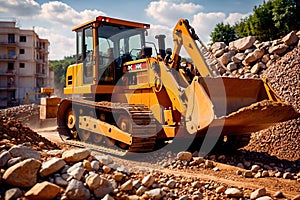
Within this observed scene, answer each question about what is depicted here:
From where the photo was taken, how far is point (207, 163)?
6.42 metres

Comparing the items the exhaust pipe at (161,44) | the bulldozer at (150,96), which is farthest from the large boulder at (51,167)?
the exhaust pipe at (161,44)

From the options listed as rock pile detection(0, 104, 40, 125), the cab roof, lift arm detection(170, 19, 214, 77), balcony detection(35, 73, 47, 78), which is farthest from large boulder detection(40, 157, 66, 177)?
balcony detection(35, 73, 47, 78)

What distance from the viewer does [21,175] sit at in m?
3.92

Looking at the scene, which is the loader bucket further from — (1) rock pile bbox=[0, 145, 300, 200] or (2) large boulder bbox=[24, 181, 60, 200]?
(2) large boulder bbox=[24, 181, 60, 200]

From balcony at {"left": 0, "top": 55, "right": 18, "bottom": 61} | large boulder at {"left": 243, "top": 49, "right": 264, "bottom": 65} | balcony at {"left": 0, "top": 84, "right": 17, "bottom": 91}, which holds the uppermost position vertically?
balcony at {"left": 0, "top": 55, "right": 18, "bottom": 61}

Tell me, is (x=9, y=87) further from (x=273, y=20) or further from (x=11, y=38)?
(x=273, y=20)

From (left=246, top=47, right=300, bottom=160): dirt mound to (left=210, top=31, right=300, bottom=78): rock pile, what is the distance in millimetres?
1283

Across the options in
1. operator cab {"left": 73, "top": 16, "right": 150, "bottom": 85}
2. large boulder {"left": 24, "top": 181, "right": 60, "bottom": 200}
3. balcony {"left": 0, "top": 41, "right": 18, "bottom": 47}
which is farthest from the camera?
balcony {"left": 0, "top": 41, "right": 18, "bottom": 47}

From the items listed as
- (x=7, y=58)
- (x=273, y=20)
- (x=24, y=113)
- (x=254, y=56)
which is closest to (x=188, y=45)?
(x=254, y=56)

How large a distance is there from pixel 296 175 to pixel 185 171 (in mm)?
1932

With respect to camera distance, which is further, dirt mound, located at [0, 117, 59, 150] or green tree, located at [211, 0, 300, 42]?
green tree, located at [211, 0, 300, 42]

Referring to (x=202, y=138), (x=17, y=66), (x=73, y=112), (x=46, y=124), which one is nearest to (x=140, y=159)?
(x=202, y=138)

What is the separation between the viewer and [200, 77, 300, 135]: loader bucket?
6.00 m

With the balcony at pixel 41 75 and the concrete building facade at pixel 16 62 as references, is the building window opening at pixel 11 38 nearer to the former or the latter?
the concrete building facade at pixel 16 62
